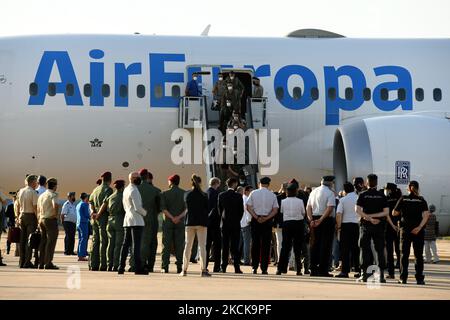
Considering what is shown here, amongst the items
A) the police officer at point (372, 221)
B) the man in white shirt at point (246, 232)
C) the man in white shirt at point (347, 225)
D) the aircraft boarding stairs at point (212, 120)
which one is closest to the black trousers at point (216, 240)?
the man in white shirt at point (246, 232)

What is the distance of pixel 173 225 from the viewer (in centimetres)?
2064

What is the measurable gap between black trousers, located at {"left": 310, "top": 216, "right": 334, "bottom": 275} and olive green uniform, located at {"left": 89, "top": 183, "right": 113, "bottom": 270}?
3871 millimetres

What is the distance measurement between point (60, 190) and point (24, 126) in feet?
6.86

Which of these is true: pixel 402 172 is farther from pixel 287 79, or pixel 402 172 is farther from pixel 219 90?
pixel 219 90

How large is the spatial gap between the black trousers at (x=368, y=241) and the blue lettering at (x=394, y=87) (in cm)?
1005

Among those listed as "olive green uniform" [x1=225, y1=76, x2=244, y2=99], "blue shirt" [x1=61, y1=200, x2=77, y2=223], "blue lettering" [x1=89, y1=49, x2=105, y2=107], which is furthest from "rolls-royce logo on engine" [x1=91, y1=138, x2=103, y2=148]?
"olive green uniform" [x1=225, y1=76, x2=244, y2=99]

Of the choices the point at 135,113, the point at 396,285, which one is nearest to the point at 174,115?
the point at 135,113

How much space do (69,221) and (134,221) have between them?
912 centimetres

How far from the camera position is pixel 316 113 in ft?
94.0

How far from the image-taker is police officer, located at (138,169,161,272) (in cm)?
2041

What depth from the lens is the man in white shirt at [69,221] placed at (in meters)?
28.3

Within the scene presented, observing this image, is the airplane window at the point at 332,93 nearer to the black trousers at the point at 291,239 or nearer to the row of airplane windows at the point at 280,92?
the row of airplane windows at the point at 280,92

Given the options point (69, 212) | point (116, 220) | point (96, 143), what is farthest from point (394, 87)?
point (116, 220)

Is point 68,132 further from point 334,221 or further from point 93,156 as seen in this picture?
point 334,221
